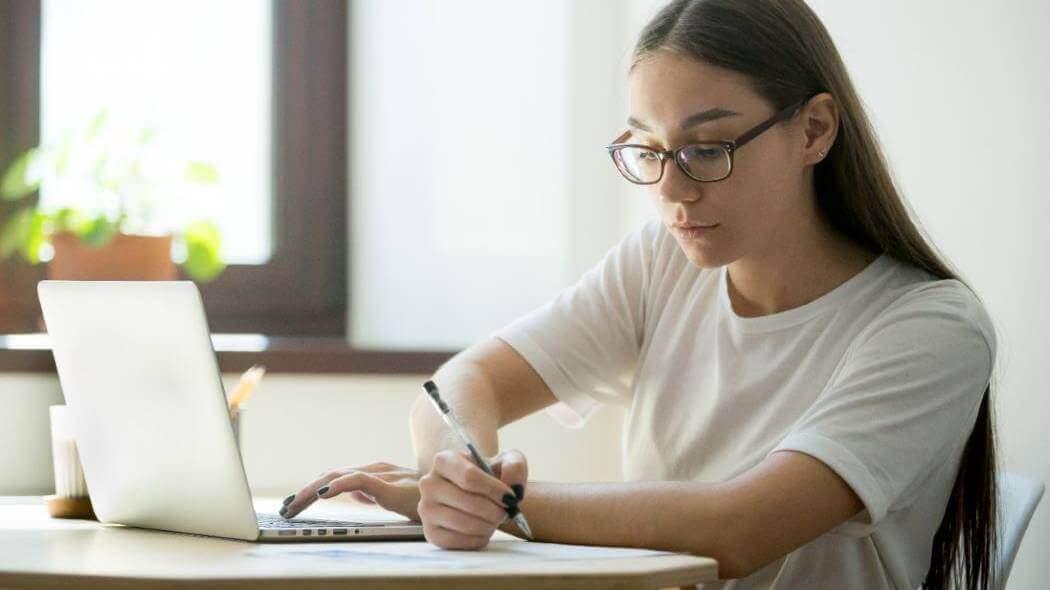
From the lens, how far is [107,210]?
299 cm

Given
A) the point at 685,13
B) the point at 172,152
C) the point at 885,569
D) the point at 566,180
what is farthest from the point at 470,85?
the point at 885,569

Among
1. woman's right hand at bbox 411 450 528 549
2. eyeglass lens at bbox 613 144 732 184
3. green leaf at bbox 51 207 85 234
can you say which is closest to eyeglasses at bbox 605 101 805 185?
eyeglass lens at bbox 613 144 732 184

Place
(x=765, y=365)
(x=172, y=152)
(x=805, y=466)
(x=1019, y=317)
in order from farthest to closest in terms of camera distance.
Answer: (x=172, y=152) < (x=1019, y=317) < (x=765, y=365) < (x=805, y=466)

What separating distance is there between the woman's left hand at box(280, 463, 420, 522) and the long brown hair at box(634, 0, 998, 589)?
58cm

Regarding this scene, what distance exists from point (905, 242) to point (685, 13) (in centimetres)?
37

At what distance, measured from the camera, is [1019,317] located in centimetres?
182

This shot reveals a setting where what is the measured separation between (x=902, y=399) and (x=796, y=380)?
0.19 metres

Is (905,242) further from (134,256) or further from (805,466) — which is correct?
(134,256)

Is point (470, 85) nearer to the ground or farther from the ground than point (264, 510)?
farther from the ground

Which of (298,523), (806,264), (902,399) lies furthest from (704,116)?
(298,523)

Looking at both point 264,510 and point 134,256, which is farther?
point 134,256

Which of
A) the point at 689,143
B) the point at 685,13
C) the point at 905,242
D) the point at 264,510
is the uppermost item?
the point at 685,13

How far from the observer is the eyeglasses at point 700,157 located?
1.56 m

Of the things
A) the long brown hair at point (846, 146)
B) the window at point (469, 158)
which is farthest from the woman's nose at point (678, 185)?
the window at point (469, 158)
